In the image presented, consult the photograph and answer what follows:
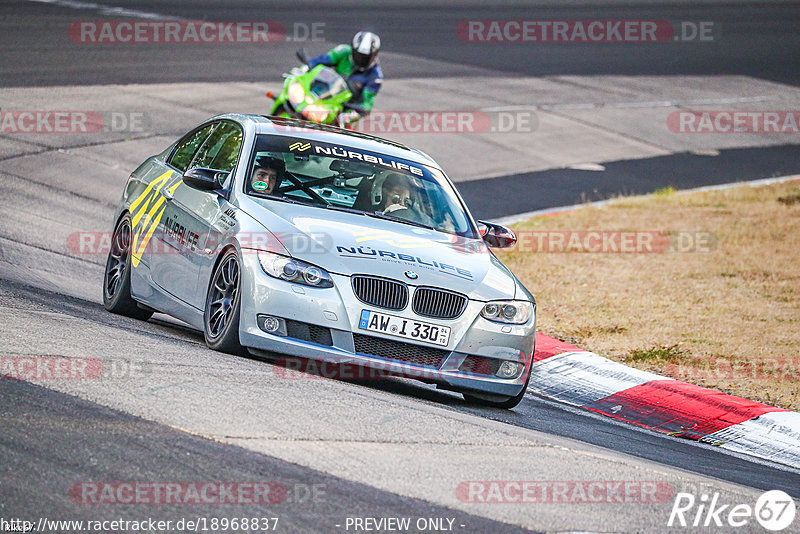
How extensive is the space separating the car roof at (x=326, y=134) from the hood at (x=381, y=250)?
94 cm

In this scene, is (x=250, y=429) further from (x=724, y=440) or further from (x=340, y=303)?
(x=724, y=440)

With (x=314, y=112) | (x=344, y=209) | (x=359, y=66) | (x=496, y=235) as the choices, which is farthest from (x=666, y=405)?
(x=359, y=66)

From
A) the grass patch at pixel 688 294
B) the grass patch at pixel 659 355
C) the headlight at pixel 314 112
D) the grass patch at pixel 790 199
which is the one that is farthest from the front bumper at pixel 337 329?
the grass patch at pixel 790 199

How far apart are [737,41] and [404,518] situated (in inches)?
1265

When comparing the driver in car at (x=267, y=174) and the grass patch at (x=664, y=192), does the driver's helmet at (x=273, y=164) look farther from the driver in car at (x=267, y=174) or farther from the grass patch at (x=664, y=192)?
the grass patch at (x=664, y=192)

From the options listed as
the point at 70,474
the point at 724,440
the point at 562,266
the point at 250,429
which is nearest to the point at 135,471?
the point at 70,474

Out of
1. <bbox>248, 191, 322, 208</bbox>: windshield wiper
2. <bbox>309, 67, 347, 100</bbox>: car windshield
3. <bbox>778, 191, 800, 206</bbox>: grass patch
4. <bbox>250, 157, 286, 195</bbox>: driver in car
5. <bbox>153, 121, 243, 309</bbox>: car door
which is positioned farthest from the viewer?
<bbox>778, 191, 800, 206</bbox>: grass patch

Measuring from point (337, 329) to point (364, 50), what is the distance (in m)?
8.94

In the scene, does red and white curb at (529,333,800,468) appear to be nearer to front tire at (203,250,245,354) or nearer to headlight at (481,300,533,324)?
headlight at (481,300,533,324)

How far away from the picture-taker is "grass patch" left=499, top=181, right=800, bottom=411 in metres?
9.86

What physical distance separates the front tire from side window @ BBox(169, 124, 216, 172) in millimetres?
1776

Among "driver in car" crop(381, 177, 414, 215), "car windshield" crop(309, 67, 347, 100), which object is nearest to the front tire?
"driver in car" crop(381, 177, 414, 215)

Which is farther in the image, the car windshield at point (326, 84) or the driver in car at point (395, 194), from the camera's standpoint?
the car windshield at point (326, 84)

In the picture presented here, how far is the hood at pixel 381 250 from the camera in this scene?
24.1 feet
